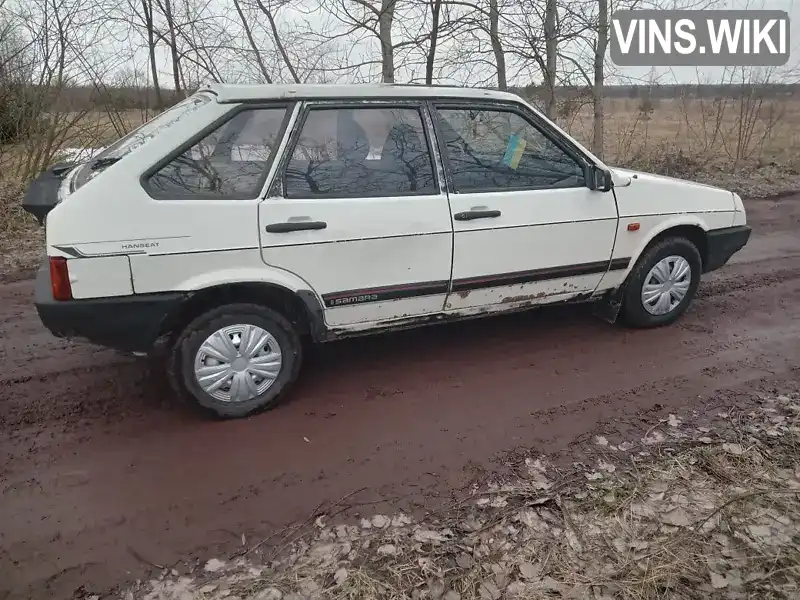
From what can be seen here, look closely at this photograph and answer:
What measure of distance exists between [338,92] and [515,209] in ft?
4.22

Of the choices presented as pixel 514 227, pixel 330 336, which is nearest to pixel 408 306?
pixel 330 336

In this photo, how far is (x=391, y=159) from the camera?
356 centimetres

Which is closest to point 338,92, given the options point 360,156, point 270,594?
point 360,156

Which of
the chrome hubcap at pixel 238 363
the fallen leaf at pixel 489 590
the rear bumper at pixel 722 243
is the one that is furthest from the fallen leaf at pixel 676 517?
the rear bumper at pixel 722 243

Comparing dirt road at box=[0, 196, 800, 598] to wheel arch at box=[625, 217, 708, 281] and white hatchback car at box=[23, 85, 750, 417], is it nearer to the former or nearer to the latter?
white hatchback car at box=[23, 85, 750, 417]

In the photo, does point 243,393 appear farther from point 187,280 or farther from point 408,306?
point 408,306

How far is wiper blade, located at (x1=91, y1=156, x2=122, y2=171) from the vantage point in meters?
3.17

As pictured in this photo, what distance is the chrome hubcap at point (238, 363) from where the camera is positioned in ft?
10.8

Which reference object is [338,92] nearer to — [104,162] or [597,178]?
[104,162]

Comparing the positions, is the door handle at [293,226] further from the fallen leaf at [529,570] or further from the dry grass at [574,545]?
the fallen leaf at [529,570]

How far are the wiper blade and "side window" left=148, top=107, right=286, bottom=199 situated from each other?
0.99ft

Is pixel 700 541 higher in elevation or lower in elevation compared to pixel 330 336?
lower

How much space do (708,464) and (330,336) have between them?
214 centimetres

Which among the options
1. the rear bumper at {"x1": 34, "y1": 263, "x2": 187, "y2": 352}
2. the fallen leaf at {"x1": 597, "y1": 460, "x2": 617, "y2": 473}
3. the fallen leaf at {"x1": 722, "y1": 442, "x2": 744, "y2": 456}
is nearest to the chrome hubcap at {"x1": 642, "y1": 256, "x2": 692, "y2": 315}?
the fallen leaf at {"x1": 722, "y1": 442, "x2": 744, "y2": 456}
